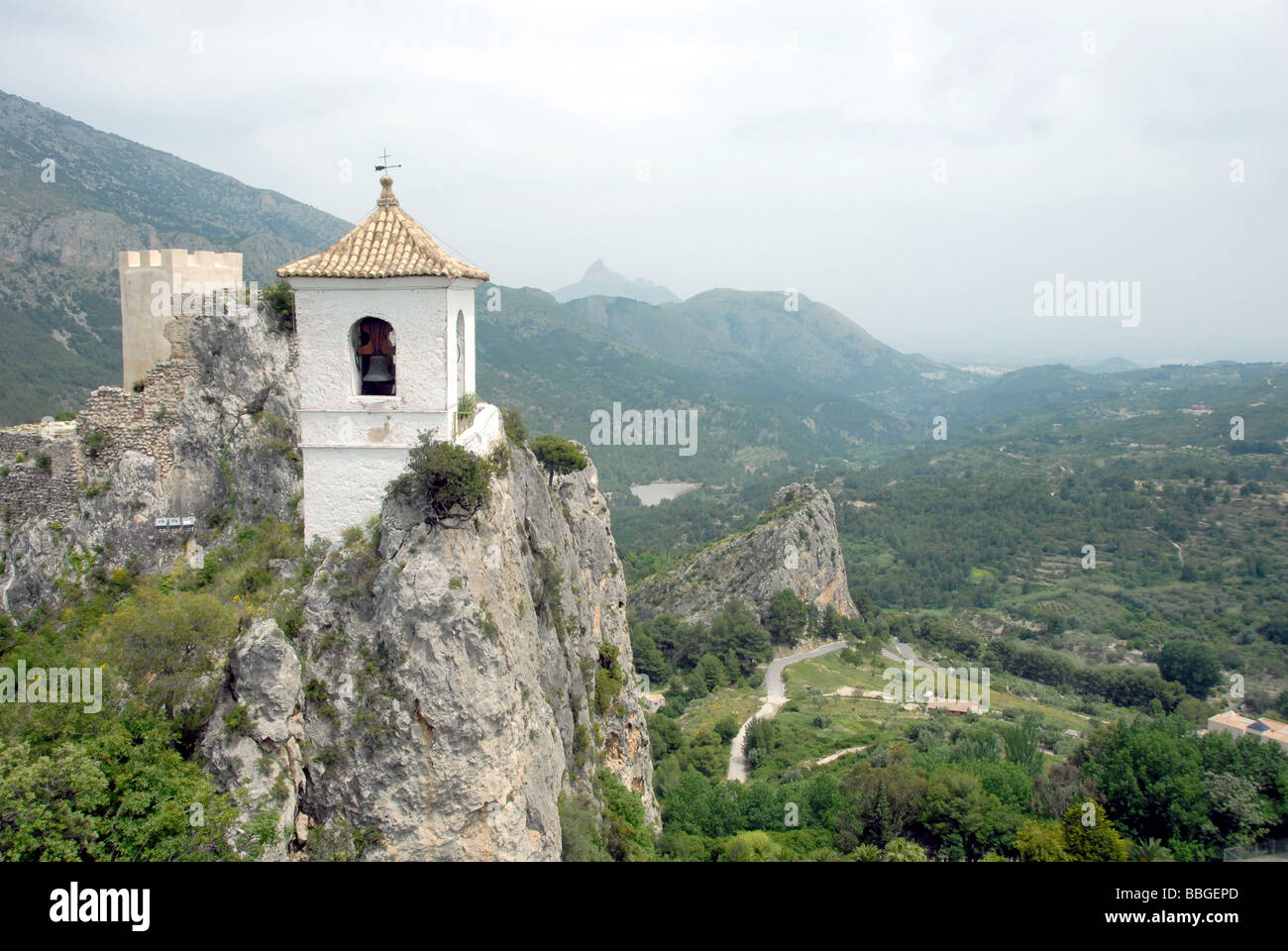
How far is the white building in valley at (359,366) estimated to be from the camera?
15242mm

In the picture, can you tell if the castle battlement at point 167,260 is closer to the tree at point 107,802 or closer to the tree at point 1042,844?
the tree at point 107,802

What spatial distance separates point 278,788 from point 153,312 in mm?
13632

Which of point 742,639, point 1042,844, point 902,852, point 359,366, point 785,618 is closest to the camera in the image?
point 359,366

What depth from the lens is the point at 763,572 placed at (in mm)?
83688

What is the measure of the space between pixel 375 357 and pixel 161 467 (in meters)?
6.81

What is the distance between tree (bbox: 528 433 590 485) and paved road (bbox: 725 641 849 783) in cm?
2115

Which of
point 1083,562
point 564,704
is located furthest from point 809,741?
point 1083,562

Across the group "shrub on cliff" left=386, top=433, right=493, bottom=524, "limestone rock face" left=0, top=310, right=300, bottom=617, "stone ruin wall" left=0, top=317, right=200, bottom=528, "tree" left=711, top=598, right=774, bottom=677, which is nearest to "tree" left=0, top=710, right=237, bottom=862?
"shrub on cliff" left=386, top=433, right=493, bottom=524

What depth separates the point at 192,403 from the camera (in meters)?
19.5

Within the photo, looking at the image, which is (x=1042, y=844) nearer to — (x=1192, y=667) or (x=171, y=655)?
(x=171, y=655)

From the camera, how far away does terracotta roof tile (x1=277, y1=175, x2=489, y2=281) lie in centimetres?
1490

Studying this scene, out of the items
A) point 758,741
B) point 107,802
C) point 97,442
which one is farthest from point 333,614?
point 758,741

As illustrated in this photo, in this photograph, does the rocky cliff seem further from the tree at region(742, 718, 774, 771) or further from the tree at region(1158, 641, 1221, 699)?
the tree at region(1158, 641, 1221, 699)

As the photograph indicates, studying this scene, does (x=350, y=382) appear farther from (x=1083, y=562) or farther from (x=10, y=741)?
(x=1083, y=562)
